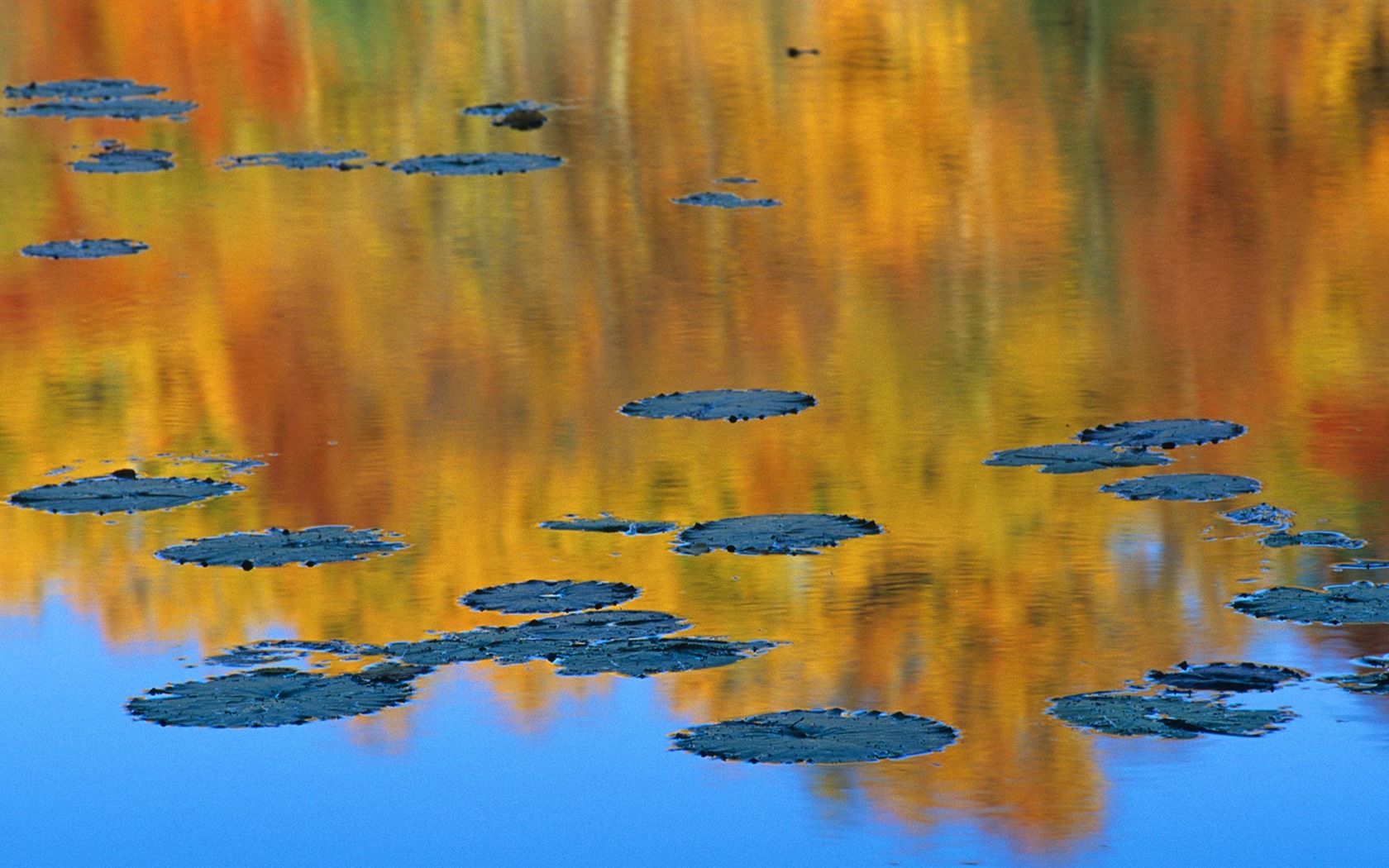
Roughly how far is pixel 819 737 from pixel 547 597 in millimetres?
1165

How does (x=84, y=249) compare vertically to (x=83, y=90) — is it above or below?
below

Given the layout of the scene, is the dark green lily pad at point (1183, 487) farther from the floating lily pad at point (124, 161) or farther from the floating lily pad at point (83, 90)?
the floating lily pad at point (83, 90)

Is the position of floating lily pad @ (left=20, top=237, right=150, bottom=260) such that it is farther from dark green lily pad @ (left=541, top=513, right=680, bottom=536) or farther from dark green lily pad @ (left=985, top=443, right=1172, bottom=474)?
dark green lily pad @ (left=985, top=443, right=1172, bottom=474)

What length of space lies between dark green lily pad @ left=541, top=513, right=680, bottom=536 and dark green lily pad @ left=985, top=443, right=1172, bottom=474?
112cm

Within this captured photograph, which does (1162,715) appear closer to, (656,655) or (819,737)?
(819,737)

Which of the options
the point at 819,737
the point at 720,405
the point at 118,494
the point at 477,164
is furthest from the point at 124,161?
the point at 819,737

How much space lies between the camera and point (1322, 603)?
5.80m

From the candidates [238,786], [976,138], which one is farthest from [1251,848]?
[976,138]

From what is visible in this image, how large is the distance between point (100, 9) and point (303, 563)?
56.3ft

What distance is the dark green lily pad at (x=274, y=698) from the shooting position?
17.5ft

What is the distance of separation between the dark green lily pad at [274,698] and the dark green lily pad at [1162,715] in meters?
1.49

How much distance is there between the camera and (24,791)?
511cm

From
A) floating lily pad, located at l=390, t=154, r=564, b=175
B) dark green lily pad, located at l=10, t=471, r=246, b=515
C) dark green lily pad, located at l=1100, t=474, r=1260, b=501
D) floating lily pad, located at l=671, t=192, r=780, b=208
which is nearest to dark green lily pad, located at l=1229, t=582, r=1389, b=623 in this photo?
dark green lily pad, located at l=1100, t=474, r=1260, b=501

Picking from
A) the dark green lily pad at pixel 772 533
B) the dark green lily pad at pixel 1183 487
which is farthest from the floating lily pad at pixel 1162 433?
the dark green lily pad at pixel 772 533
